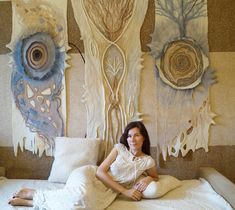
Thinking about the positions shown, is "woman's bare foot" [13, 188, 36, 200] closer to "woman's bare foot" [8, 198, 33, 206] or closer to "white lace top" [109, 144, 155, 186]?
"woman's bare foot" [8, 198, 33, 206]

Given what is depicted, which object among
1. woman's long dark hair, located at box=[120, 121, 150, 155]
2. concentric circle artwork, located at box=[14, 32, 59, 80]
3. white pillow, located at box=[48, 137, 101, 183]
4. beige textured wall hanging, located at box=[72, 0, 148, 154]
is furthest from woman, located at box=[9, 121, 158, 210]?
concentric circle artwork, located at box=[14, 32, 59, 80]

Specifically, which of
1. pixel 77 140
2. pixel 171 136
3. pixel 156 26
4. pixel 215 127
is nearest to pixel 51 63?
pixel 77 140

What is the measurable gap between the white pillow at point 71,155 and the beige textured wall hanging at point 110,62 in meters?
0.17

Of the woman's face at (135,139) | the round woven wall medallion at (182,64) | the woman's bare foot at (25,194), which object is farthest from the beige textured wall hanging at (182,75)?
the woman's bare foot at (25,194)

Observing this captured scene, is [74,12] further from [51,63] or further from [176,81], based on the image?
[176,81]

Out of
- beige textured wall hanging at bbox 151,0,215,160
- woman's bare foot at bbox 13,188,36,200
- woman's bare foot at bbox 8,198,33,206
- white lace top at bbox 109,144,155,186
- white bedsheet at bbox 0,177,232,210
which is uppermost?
beige textured wall hanging at bbox 151,0,215,160

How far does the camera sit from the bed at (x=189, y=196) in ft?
7.24

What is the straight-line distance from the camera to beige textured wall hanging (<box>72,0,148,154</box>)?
118 inches

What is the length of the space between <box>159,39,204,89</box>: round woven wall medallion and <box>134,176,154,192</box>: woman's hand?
0.99m

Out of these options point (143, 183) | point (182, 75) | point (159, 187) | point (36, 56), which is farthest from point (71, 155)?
point (182, 75)

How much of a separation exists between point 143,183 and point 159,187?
14 cm

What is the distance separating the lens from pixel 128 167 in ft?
8.41

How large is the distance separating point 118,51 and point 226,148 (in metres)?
1.47

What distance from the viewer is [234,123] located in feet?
9.80
